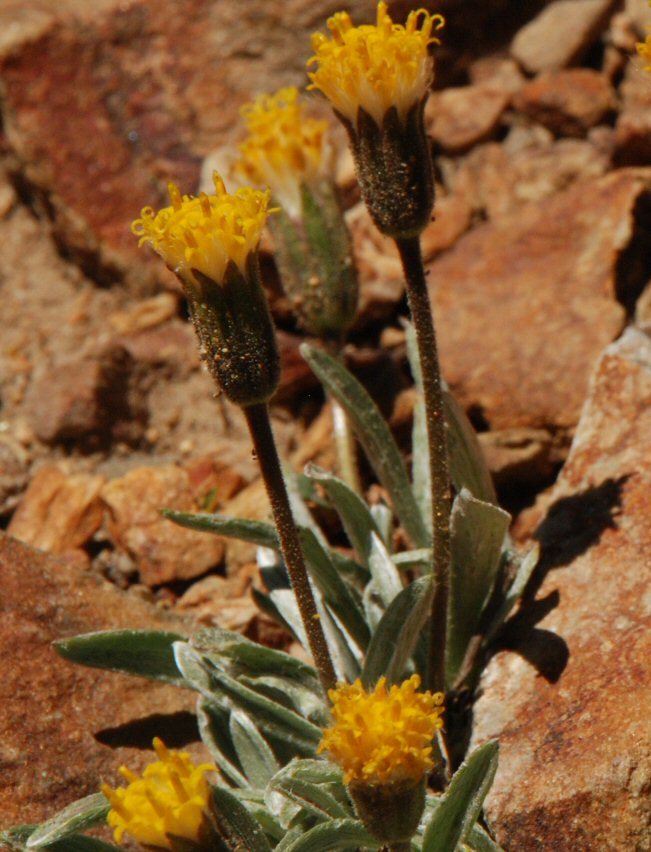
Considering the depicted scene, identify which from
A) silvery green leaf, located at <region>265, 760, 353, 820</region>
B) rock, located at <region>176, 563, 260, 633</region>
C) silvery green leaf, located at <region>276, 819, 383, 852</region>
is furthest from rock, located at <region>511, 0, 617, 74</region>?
silvery green leaf, located at <region>276, 819, 383, 852</region>

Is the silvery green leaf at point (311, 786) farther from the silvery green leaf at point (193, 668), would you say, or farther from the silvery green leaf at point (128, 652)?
the silvery green leaf at point (128, 652)

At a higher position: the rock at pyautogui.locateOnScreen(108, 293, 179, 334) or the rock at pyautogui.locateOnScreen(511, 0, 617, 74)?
the rock at pyautogui.locateOnScreen(511, 0, 617, 74)

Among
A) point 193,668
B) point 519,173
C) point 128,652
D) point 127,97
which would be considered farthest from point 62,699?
point 127,97

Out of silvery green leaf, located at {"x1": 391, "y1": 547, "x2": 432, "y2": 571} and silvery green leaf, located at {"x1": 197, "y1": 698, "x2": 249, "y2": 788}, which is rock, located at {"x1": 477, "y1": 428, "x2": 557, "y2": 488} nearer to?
silvery green leaf, located at {"x1": 391, "y1": 547, "x2": 432, "y2": 571}

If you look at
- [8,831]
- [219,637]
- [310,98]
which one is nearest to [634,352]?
[219,637]

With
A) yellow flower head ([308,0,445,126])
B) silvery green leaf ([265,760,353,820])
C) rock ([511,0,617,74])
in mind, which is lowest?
silvery green leaf ([265,760,353,820])

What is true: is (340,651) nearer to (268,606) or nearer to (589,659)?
(268,606)
